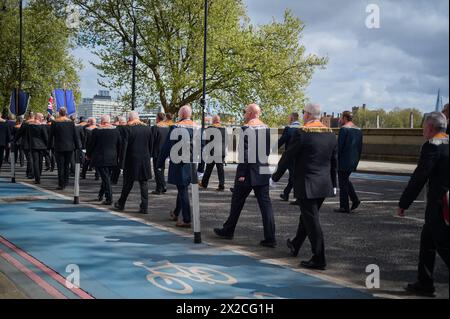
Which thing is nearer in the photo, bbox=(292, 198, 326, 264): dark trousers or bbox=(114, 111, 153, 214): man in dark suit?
bbox=(292, 198, 326, 264): dark trousers

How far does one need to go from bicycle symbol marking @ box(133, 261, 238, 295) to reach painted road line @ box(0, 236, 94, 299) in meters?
0.77

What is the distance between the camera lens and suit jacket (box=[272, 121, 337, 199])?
271 inches

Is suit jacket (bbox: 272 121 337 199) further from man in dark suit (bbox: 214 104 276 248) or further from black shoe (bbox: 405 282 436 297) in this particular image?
black shoe (bbox: 405 282 436 297)

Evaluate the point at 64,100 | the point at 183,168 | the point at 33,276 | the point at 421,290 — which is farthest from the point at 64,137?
the point at 64,100

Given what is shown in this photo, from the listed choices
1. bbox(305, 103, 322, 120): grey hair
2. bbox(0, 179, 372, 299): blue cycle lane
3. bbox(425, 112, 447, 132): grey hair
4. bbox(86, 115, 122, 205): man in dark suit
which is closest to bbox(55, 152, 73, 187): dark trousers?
bbox(86, 115, 122, 205): man in dark suit

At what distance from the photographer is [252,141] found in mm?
7973

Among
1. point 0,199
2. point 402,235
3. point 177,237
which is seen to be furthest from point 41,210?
point 402,235

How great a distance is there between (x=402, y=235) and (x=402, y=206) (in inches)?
140

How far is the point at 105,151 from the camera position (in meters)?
12.3

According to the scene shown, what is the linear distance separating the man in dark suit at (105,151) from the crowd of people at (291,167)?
0.07 ft

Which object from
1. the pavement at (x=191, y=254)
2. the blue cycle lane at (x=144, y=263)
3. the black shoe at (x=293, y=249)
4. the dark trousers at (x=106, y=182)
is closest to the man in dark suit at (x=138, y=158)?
the pavement at (x=191, y=254)

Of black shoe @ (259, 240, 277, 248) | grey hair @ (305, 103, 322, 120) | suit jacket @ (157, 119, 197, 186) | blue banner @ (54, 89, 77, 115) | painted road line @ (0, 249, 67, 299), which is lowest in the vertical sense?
painted road line @ (0, 249, 67, 299)

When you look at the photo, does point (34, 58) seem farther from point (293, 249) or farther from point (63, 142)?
point (293, 249)
